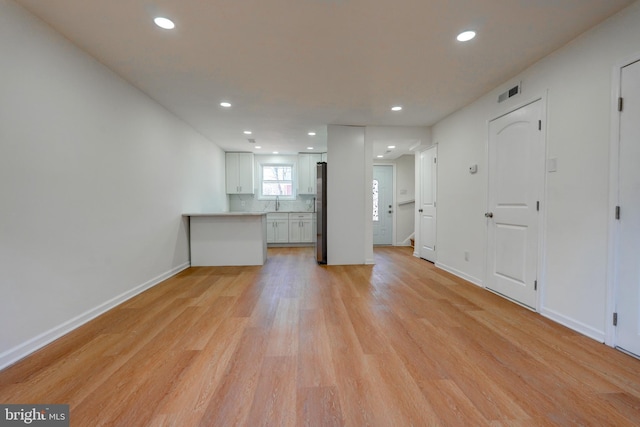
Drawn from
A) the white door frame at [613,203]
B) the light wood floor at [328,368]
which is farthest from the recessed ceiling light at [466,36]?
the light wood floor at [328,368]

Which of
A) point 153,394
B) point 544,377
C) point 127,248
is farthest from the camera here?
point 127,248

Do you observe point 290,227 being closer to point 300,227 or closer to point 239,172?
point 300,227

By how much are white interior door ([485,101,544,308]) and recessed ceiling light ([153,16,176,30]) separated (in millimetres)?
3386

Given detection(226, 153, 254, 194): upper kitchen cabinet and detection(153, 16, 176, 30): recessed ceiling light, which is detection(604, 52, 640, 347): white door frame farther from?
detection(226, 153, 254, 194): upper kitchen cabinet

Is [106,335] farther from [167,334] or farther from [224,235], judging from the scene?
[224,235]

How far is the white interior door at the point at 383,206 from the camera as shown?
6.75m

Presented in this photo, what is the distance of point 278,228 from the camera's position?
6.55m

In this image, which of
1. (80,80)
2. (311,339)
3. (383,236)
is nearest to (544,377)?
(311,339)

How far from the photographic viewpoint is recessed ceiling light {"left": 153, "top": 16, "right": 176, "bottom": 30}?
1897mm

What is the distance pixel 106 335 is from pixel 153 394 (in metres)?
1.04

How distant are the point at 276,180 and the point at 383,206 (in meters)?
3.02

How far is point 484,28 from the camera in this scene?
2.01m

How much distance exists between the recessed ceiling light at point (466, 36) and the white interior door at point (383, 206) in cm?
463

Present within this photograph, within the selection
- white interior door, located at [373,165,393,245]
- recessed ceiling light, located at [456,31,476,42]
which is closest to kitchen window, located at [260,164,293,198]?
white interior door, located at [373,165,393,245]
